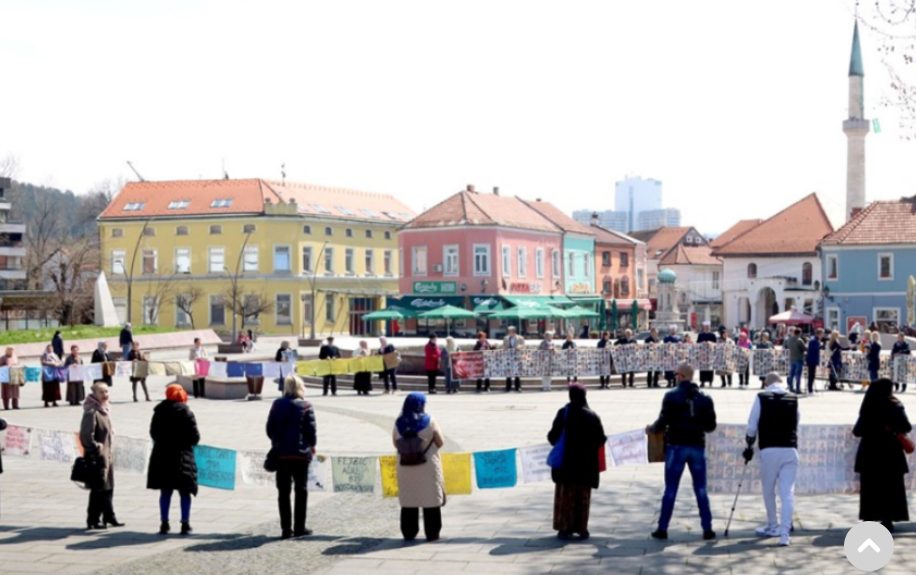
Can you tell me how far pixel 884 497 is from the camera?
11016 millimetres

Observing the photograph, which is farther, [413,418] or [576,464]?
[413,418]

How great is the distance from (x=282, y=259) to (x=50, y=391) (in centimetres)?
4727

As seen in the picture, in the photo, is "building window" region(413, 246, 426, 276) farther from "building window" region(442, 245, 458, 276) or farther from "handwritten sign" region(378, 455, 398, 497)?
"handwritten sign" region(378, 455, 398, 497)

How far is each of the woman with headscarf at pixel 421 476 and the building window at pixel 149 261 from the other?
67.2m

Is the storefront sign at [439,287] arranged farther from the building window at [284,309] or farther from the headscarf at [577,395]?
the headscarf at [577,395]

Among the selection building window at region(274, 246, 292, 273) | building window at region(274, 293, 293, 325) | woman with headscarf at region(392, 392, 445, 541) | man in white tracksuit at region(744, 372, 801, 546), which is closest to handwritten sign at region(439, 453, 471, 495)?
woman with headscarf at region(392, 392, 445, 541)

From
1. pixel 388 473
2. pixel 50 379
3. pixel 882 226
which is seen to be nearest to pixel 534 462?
pixel 388 473

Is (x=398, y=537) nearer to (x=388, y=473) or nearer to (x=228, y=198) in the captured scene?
(x=388, y=473)

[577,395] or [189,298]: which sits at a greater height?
[189,298]

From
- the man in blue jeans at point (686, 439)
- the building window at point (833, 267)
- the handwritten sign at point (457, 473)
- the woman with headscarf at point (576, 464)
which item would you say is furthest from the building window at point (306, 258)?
the man in blue jeans at point (686, 439)

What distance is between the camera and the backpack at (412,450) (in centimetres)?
1101

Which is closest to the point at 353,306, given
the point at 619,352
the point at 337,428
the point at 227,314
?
the point at 227,314

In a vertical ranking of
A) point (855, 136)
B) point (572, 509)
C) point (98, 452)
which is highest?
point (855, 136)

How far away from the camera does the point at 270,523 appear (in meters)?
12.2
